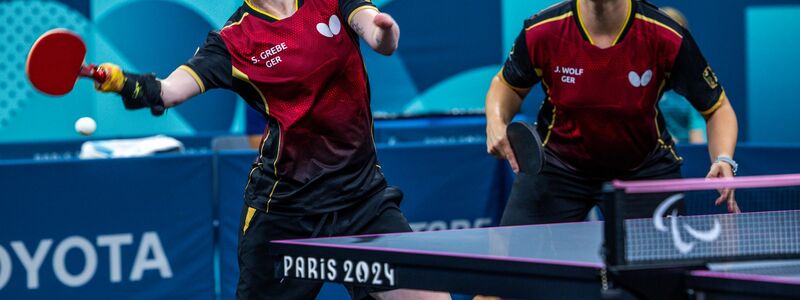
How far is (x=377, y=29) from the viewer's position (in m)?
3.53

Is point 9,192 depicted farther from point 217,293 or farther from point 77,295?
point 217,293

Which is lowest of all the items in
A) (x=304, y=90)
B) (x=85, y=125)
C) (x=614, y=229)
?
(x=614, y=229)

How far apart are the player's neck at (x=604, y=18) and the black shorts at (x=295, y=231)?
1024 millimetres

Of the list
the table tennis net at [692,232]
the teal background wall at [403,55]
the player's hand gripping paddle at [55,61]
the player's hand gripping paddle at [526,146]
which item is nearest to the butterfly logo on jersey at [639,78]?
the player's hand gripping paddle at [526,146]

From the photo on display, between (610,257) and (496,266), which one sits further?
(496,266)

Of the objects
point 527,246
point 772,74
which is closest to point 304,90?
point 527,246

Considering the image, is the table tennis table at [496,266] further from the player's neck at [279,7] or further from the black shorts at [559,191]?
the black shorts at [559,191]

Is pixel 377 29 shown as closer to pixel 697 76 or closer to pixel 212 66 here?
pixel 212 66

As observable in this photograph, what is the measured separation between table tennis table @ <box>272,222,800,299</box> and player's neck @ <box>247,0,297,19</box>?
0.95m

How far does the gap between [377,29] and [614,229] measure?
4.23 ft

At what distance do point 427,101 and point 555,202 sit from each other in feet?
16.8

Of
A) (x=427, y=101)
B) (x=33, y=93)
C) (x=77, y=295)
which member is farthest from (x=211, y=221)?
(x=427, y=101)

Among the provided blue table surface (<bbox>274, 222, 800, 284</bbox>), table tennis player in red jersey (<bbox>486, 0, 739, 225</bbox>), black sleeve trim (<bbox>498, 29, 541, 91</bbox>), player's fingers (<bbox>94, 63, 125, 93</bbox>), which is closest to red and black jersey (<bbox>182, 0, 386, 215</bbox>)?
player's fingers (<bbox>94, 63, 125, 93</bbox>)

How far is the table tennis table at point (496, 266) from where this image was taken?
7.95 feet
